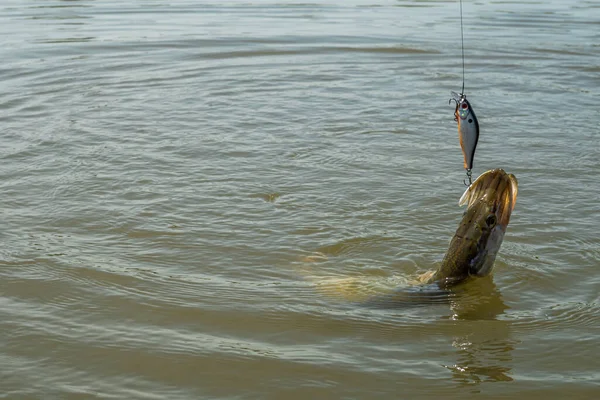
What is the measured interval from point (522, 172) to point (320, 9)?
1340cm

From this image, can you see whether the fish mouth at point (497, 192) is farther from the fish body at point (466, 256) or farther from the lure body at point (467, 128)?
the lure body at point (467, 128)

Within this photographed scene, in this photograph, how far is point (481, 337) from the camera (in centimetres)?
463

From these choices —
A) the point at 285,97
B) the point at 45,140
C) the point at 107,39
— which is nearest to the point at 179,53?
the point at 107,39

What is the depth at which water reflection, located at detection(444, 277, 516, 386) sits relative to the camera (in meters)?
4.19

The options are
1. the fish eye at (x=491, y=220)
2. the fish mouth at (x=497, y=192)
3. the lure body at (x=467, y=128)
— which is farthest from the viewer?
the fish eye at (x=491, y=220)

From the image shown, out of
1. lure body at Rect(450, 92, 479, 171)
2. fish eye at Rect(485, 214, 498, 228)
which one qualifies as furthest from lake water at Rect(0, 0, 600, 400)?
lure body at Rect(450, 92, 479, 171)

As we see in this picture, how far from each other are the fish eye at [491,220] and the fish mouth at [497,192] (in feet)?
0.08

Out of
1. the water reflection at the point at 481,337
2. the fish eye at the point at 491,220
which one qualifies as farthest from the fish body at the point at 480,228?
the water reflection at the point at 481,337

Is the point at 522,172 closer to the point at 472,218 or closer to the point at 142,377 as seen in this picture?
the point at 472,218

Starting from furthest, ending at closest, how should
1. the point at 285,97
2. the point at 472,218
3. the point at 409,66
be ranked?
the point at 409,66, the point at 285,97, the point at 472,218

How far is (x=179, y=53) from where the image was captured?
13.4 meters

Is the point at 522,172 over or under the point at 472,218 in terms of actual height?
under

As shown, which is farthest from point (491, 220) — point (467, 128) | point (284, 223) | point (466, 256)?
point (284, 223)

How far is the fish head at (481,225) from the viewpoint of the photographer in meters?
4.85
